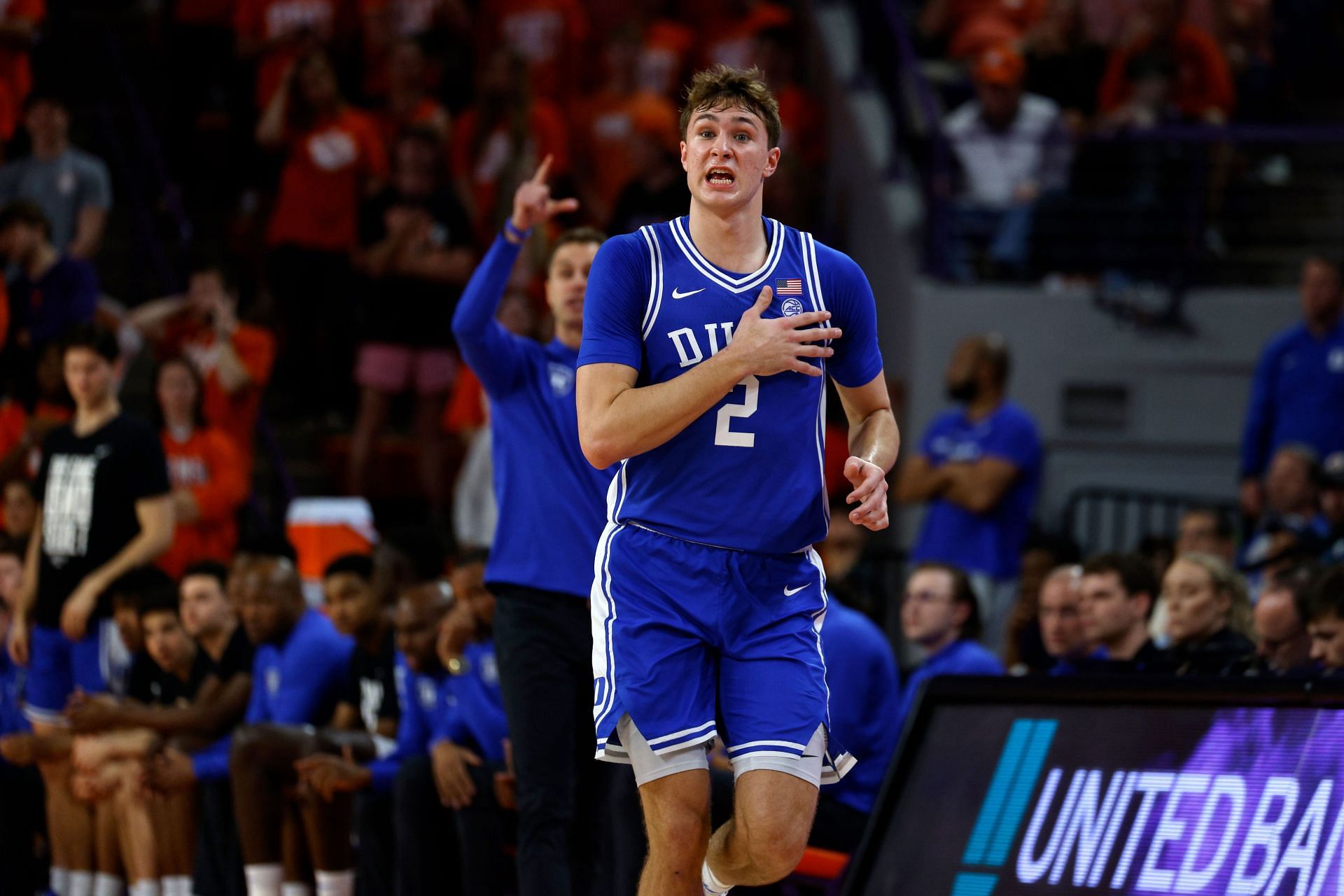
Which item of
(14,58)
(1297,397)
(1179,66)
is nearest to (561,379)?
(1297,397)

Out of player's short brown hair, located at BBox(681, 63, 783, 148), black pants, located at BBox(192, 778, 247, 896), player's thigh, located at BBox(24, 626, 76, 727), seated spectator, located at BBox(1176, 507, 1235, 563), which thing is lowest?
black pants, located at BBox(192, 778, 247, 896)

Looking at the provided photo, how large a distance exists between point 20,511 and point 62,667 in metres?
1.49

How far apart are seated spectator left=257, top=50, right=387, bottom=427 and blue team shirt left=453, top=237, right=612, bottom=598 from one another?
6484 mm

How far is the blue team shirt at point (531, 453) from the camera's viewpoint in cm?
642

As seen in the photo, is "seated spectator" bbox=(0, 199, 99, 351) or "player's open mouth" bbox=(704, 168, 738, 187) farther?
"seated spectator" bbox=(0, 199, 99, 351)

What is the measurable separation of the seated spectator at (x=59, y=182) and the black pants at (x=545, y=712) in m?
6.91

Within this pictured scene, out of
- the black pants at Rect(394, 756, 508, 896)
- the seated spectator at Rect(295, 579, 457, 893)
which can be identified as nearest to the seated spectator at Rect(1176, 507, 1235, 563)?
the seated spectator at Rect(295, 579, 457, 893)

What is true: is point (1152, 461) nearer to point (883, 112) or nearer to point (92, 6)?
point (883, 112)

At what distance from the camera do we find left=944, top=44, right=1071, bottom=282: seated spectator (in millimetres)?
12828

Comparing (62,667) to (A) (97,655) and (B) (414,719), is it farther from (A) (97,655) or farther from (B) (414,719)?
(B) (414,719)

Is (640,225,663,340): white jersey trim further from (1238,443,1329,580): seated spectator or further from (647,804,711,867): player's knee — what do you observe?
(1238,443,1329,580): seated spectator

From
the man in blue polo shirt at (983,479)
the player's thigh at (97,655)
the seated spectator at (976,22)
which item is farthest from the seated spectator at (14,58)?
the seated spectator at (976,22)

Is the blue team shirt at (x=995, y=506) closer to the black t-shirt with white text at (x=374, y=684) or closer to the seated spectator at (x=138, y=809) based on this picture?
the black t-shirt with white text at (x=374, y=684)

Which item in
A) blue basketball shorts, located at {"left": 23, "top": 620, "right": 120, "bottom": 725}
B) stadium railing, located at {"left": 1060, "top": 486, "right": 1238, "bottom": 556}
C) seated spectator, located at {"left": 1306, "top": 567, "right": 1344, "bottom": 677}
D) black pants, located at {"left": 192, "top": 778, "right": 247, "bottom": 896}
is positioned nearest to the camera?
seated spectator, located at {"left": 1306, "top": 567, "right": 1344, "bottom": 677}
